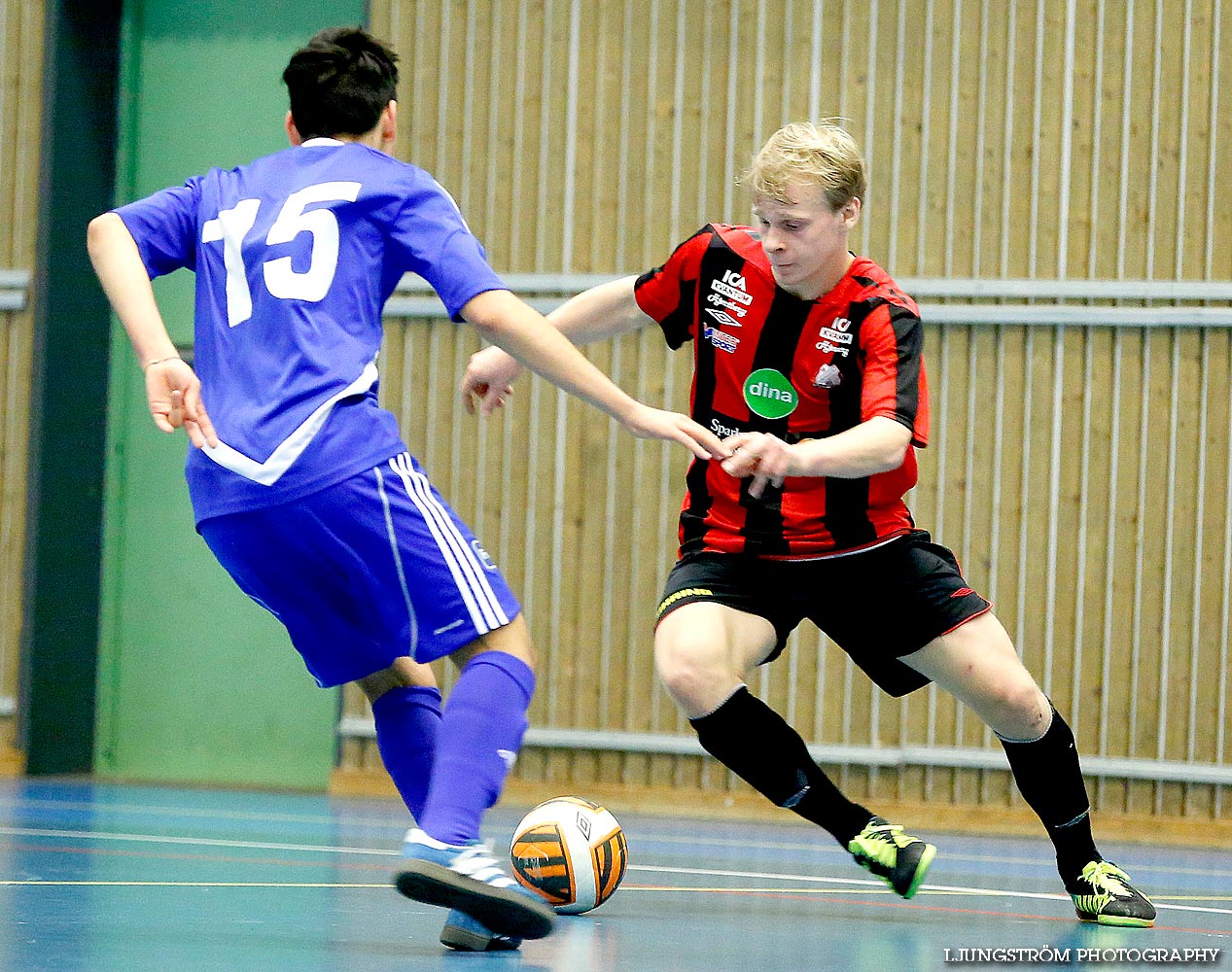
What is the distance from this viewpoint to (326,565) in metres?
2.96

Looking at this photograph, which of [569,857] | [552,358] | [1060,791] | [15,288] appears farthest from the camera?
[15,288]

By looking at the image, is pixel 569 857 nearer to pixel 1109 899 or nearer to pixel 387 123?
pixel 1109 899

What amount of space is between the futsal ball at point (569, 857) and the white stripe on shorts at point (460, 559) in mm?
833

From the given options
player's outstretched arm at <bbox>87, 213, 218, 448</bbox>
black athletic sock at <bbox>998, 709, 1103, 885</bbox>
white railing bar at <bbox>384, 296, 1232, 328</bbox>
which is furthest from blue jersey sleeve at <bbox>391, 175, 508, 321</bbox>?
white railing bar at <bbox>384, 296, 1232, 328</bbox>

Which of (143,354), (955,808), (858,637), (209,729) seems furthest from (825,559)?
(209,729)

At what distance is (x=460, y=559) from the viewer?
2939mm

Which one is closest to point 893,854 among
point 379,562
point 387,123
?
point 379,562

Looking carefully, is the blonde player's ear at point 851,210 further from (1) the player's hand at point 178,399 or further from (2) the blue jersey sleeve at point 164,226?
(1) the player's hand at point 178,399

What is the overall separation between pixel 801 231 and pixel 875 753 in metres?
4.09

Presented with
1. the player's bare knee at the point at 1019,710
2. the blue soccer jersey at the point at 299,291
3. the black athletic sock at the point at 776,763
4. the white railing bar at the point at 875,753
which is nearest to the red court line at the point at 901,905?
the black athletic sock at the point at 776,763

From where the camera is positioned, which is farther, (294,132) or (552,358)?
(294,132)

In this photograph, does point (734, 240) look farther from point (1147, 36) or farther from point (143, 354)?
point (1147, 36)

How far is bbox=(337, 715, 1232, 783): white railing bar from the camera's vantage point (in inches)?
276

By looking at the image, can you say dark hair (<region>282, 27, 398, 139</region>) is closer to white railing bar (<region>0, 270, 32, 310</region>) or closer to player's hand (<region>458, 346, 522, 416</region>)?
player's hand (<region>458, 346, 522, 416</region>)
